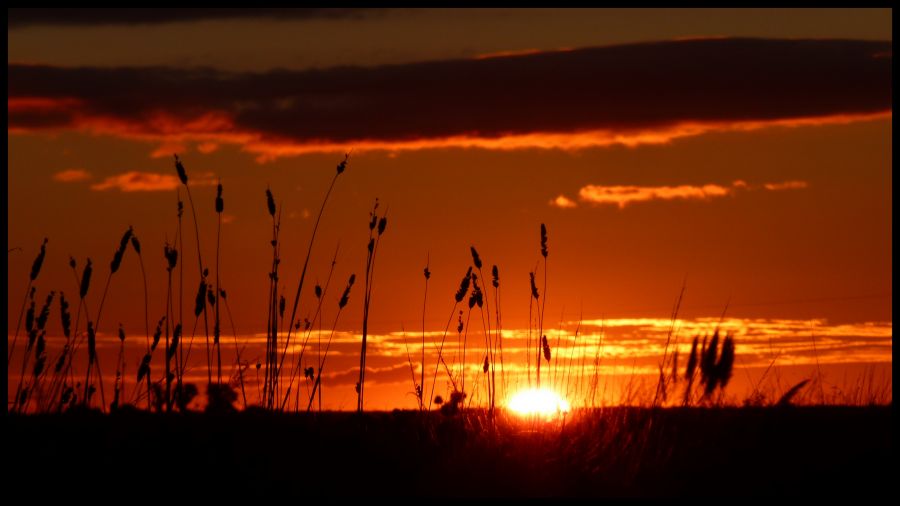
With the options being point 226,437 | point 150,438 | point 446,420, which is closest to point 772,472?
point 446,420

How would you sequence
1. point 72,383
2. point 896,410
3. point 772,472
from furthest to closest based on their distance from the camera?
point 72,383 < point 896,410 < point 772,472

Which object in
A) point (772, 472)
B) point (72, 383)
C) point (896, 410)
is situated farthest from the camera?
point (72, 383)

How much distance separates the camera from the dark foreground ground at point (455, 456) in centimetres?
348

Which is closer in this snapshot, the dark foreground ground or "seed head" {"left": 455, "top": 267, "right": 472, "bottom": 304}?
→ the dark foreground ground

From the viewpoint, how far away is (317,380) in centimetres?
509

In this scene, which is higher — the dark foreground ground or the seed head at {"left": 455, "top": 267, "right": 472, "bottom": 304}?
the seed head at {"left": 455, "top": 267, "right": 472, "bottom": 304}

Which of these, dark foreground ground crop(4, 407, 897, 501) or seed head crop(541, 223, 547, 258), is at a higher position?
seed head crop(541, 223, 547, 258)

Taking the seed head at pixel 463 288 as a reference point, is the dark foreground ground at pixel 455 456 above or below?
below

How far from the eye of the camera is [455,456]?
3.89 meters

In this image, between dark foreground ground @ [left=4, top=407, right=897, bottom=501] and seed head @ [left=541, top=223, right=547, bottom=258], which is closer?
dark foreground ground @ [left=4, top=407, right=897, bottom=501]

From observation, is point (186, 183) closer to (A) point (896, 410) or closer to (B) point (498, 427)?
(B) point (498, 427)

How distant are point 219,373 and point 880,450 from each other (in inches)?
101

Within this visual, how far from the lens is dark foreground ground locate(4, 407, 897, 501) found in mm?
3480

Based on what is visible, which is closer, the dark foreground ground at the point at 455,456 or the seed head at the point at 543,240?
the dark foreground ground at the point at 455,456
